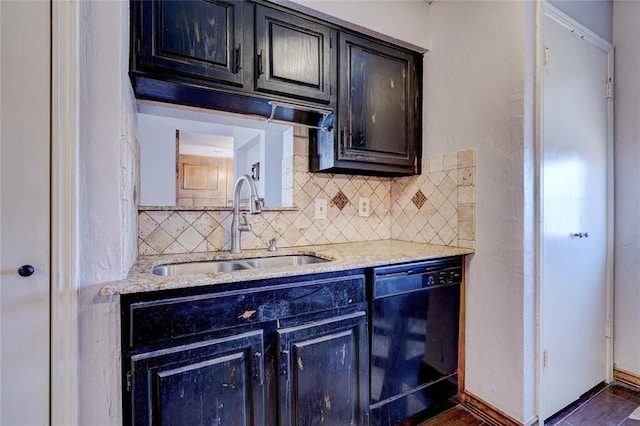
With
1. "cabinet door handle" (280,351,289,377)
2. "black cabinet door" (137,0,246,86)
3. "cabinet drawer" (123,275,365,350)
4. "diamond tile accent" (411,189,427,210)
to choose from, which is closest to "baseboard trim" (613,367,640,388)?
"diamond tile accent" (411,189,427,210)

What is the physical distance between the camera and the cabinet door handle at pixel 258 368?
115cm

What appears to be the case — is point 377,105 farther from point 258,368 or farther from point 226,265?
point 258,368

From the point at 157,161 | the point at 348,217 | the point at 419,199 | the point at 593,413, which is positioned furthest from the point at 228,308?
the point at 593,413

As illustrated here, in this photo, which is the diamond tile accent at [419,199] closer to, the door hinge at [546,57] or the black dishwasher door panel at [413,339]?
the black dishwasher door panel at [413,339]

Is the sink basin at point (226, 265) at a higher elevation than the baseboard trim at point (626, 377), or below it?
higher

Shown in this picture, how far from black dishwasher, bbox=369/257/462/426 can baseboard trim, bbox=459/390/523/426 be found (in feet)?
0.29

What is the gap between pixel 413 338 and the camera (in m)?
1.58

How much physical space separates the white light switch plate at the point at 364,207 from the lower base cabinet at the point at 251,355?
84cm

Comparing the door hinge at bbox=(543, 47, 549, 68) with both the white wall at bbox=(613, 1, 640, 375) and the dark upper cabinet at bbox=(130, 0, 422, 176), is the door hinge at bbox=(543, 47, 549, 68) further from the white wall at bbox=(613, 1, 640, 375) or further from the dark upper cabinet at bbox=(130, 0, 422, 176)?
the white wall at bbox=(613, 1, 640, 375)

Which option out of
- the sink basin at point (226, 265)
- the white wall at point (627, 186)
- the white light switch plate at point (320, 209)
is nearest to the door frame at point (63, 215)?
the sink basin at point (226, 265)

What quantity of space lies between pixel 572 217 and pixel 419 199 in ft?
2.73

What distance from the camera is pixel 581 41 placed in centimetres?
183

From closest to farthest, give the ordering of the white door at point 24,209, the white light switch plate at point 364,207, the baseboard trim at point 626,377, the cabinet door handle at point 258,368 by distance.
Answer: the white door at point 24,209
the cabinet door handle at point 258,368
the baseboard trim at point 626,377
the white light switch plate at point 364,207

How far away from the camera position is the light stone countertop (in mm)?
989
